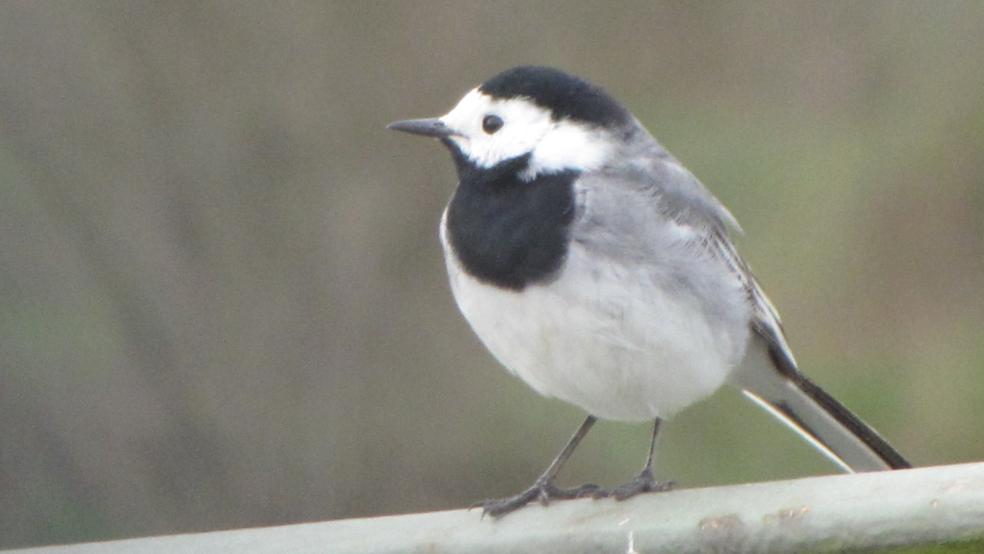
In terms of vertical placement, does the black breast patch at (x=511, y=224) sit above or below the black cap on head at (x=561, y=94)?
below

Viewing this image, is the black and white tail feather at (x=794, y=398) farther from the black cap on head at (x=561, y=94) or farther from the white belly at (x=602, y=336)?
the black cap on head at (x=561, y=94)

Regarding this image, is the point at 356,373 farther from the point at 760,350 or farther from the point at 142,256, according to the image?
the point at 760,350

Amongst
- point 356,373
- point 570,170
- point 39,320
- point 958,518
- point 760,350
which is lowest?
point 356,373

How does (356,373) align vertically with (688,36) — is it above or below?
below

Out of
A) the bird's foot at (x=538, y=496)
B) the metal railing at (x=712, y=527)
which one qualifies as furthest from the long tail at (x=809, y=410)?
the metal railing at (x=712, y=527)

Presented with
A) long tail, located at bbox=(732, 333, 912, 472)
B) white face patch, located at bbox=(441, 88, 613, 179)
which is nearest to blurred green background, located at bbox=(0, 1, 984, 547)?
long tail, located at bbox=(732, 333, 912, 472)

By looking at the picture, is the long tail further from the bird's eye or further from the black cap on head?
the bird's eye

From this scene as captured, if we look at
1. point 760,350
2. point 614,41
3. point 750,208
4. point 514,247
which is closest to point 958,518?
point 514,247
